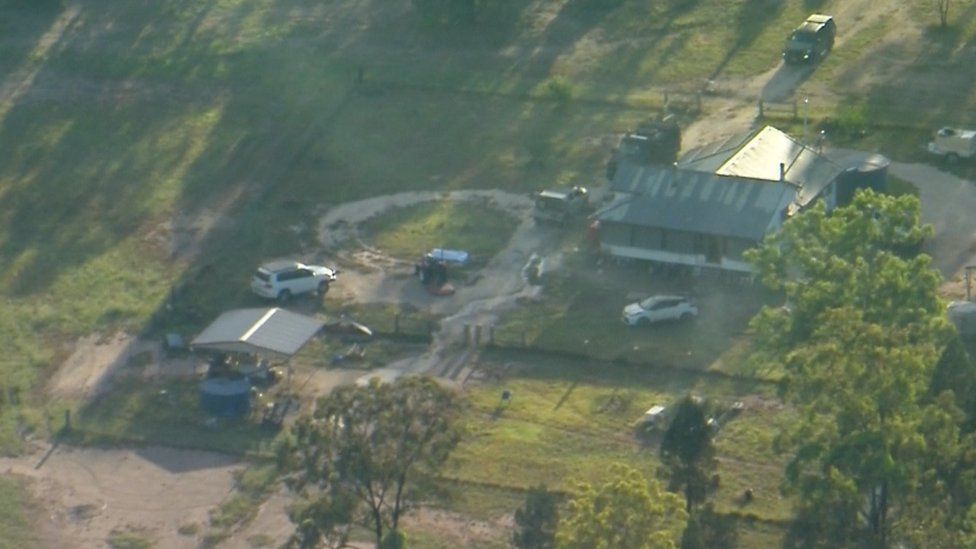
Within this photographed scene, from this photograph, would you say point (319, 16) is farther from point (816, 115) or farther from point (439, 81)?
point (816, 115)

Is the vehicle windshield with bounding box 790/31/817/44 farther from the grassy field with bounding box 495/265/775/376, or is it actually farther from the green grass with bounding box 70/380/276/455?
the green grass with bounding box 70/380/276/455

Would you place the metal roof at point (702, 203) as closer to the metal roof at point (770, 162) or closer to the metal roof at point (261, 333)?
the metal roof at point (770, 162)

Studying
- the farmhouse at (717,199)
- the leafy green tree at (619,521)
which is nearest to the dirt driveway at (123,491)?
the leafy green tree at (619,521)

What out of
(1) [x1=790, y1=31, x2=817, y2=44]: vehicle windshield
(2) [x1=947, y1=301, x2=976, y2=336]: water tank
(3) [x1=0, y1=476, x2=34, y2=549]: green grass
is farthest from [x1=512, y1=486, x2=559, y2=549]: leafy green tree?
(1) [x1=790, y1=31, x2=817, y2=44]: vehicle windshield

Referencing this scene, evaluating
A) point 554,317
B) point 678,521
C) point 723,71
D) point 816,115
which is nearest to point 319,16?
point 723,71

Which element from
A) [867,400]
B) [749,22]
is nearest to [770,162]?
[749,22]

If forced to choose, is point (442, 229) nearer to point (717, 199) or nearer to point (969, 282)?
point (717, 199)
